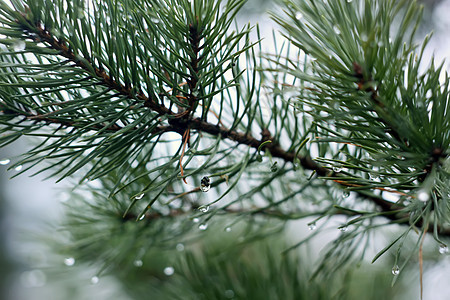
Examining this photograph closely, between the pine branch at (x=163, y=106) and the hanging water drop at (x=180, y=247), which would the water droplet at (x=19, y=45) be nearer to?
the pine branch at (x=163, y=106)

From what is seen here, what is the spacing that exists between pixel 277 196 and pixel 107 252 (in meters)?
0.18

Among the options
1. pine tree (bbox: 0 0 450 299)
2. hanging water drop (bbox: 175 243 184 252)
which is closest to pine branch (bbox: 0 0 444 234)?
pine tree (bbox: 0 0 450 299)

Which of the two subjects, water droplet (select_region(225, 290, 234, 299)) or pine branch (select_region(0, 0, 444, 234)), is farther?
water droplet (select_region(225, 290, 234, 299))

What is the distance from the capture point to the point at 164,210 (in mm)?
462

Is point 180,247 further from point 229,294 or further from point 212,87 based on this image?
point 212,87

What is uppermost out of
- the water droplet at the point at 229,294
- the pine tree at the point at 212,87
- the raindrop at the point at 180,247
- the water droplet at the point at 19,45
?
the water droplet at the point at 19,45

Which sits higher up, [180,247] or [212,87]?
[212,87]

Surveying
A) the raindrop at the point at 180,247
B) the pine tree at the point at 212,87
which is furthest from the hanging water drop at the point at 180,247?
the pine tree at the point at 212,87

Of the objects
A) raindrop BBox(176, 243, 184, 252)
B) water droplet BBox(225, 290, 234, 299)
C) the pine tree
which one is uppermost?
the pine tree

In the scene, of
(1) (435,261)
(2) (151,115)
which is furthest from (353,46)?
(1) (435,261)

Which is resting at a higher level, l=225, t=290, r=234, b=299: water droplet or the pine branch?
the pine branch

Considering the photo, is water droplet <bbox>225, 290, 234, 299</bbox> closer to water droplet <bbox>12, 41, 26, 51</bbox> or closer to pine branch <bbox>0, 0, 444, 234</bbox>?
pine branch <bbox>0, 0, 444, 234</bbox>

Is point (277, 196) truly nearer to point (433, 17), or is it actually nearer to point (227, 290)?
point (227, 290)

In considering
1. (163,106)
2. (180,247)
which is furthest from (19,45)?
(180,247)
